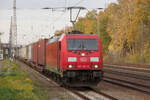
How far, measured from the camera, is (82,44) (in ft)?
52.0

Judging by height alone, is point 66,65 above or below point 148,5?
below

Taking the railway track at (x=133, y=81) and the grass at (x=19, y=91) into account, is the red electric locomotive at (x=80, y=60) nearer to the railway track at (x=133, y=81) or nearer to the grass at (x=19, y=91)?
the grass at (x=19, y=91)

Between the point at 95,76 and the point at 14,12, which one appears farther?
the point at 14,12

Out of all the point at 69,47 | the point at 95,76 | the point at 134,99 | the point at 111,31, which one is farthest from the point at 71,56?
the point at 111,31

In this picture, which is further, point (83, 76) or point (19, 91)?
point (83, 76)

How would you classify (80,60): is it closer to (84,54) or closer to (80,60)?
(80,60)

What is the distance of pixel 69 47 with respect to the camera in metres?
15.6

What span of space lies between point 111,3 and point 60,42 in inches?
2062

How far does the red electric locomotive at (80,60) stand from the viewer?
1519cm

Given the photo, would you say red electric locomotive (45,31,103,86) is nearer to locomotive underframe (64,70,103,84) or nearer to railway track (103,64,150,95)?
locomotive underframe (64,70,103,84)

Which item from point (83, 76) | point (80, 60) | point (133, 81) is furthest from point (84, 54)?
point (133, 81)

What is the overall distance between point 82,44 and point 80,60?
3.26 ft

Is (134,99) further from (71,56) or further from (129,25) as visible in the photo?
(129,25)

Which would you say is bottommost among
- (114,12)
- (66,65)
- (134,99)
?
(134,99)
